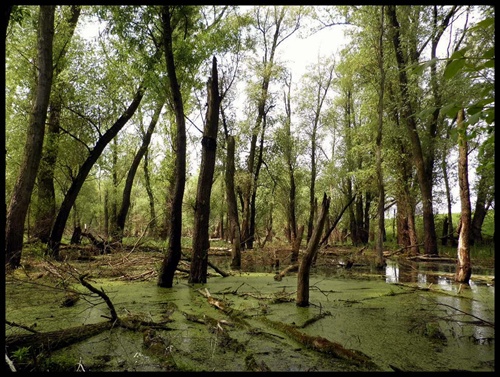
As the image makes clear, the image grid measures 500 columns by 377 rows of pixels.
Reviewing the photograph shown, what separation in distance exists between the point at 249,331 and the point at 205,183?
3.74 metres

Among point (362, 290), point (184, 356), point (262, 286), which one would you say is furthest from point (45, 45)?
point (362, 290)

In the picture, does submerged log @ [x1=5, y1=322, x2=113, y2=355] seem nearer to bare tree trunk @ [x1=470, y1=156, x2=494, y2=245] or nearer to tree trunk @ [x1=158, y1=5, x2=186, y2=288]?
tree trunk @ [x1=158, y1=5, x2=186, y2=288]

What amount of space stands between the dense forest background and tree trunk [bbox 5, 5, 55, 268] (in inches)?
1.2

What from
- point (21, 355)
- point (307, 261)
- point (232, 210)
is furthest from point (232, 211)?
point (21, 355)

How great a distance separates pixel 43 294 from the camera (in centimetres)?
525

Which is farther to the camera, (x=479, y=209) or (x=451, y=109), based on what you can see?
(x=479, y=209)

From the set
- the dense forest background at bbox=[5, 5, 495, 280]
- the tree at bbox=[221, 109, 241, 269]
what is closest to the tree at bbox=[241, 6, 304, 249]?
the dense forest background at bbox=[5, 5, 495, 280]

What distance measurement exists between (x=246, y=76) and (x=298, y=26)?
5089mm

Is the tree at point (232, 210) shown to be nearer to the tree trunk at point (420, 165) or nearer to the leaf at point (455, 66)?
the tree trunk at point (420, 165)

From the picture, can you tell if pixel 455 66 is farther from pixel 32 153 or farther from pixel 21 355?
pixel 32 153

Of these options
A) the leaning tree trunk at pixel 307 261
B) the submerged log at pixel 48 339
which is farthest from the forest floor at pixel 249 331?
the leaning tree trunk at pixel 307 261

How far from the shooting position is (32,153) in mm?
7648

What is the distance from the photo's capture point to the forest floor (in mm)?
2566

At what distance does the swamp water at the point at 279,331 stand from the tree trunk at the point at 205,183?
0.64m
